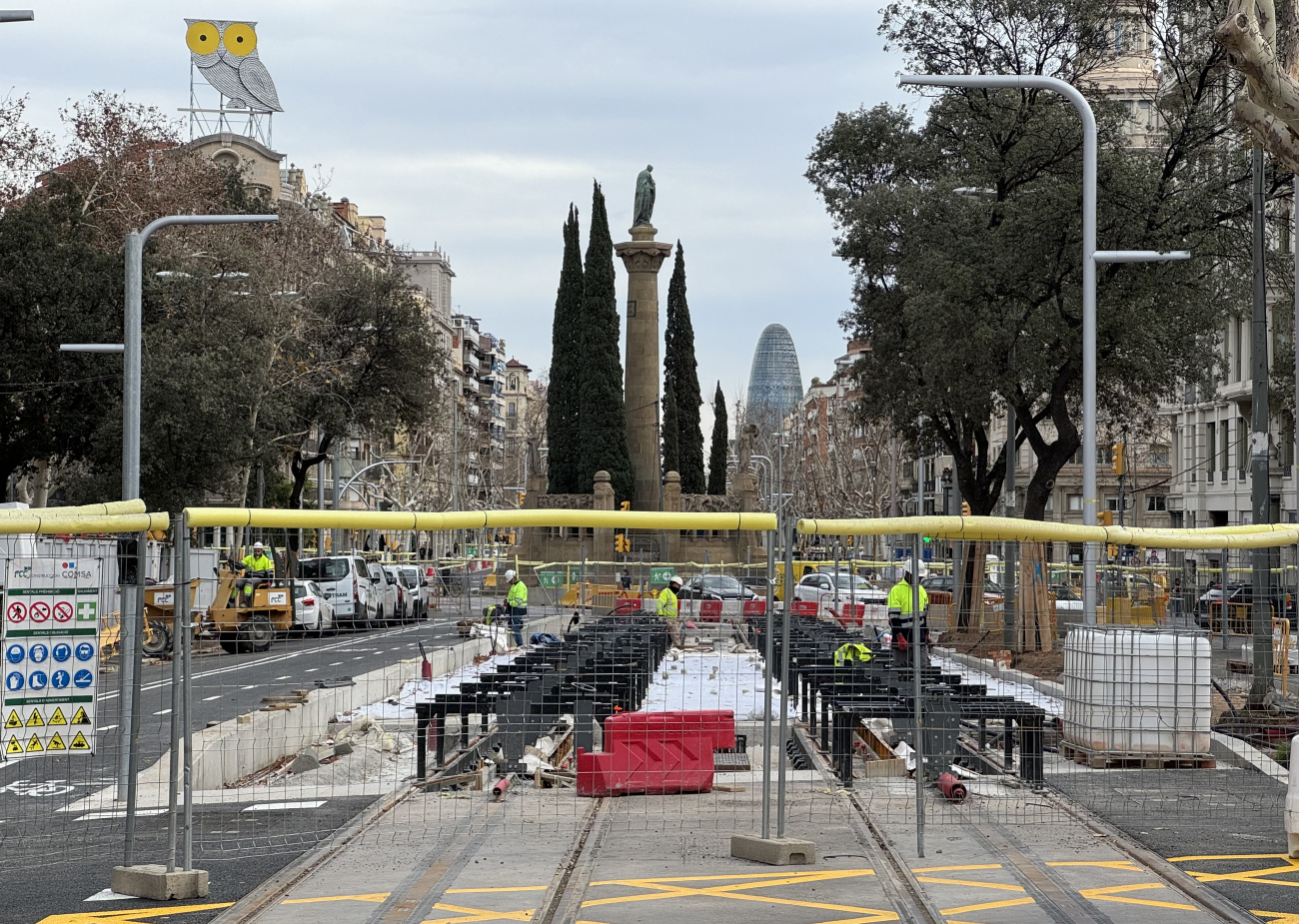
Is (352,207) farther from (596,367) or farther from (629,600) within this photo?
(629,600)

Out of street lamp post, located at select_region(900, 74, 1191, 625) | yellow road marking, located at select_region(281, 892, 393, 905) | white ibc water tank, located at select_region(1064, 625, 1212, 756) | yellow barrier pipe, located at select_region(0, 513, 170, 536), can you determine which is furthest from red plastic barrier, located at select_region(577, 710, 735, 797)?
street lamp post, located at select_region(900, 74, 1191, 625)

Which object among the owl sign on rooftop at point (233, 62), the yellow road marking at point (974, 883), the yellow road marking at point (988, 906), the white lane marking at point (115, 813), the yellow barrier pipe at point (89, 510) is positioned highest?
the owl sign on rooftop at point (233, 62)

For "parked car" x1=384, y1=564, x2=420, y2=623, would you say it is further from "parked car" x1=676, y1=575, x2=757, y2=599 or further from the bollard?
the bollard

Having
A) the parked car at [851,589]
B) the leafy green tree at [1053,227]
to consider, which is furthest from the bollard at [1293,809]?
the leafy green tree at [1053,227]

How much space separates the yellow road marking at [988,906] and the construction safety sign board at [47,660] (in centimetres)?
540

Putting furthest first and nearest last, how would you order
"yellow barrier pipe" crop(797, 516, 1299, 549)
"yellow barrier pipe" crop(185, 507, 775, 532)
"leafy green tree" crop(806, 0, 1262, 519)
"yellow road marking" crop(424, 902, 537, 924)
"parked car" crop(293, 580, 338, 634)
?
"leafy green tree" crop(806, 0, 1262, 519) → "yellow barrier pipe" crop(797, 516, 1299, 549) → "yellow barrier pipe" crop(185, 507, 775, 532) → "parked car" crop(293, 580, 338, 634) → "yellow road marking" crop(424, 902, 537, 924)

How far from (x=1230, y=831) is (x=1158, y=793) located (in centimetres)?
119

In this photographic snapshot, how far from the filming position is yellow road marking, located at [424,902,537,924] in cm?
816

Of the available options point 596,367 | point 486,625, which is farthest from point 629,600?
point 596,367

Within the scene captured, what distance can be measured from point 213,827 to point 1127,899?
239 inches

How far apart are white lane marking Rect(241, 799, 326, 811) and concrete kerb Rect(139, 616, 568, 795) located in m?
0.58

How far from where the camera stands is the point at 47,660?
9.98 metres

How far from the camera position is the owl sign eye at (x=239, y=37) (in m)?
80.8

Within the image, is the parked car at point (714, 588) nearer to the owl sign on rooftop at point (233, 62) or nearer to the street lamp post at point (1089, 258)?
the street lamp post at point (1089, 258)
